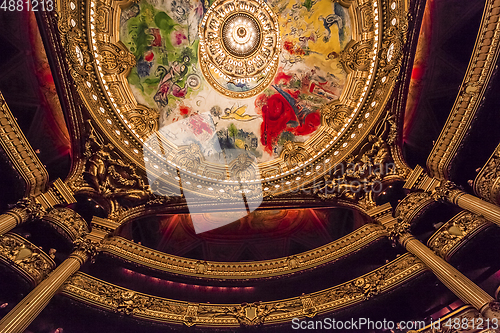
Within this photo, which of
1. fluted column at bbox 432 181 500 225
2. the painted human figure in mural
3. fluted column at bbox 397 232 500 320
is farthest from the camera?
the painted human figure in mural

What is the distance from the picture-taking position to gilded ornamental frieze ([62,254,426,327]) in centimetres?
800

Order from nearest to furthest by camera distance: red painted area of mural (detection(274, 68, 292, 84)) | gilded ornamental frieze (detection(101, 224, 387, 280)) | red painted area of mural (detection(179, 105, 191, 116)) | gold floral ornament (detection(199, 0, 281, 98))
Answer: gilded ornamental frieze (detection(101, 224, 387, 280)), gold floral ornament (detection(199, 0, 281, 98)), red painted area of mural (detection(179, 105, 191, 116)), red painted area of mural (detection(274, 68, 292, 84))

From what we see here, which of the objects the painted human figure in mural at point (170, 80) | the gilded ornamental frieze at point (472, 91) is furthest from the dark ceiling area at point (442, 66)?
the painted human figure in mural at point (170, 80)

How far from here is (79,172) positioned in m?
9.24

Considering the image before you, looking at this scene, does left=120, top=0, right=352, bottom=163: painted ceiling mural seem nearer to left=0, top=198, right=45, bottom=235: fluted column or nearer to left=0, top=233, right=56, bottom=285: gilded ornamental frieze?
left=0, top=198, right=45, bottom=235: fluted column

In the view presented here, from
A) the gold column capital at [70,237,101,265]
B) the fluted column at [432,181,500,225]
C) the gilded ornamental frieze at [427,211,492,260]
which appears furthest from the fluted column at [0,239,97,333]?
the fluted column at [432,181,500,225]

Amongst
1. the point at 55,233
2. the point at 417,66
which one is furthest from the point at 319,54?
the point at 55,233

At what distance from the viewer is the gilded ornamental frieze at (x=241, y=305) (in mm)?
8000

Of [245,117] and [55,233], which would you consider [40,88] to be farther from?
[245,117]

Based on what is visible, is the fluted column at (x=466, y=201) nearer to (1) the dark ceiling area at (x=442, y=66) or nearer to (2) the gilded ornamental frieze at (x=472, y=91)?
(2) the gilded ornamental frieze at (x=472, y=91)

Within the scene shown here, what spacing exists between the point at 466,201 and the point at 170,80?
11.0 metres

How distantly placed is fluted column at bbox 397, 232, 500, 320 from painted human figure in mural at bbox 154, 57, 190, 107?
10.1 metres

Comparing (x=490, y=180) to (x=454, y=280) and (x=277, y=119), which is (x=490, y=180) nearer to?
(x=454, y=280)

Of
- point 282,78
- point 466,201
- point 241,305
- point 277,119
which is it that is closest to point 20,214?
point 241,305
